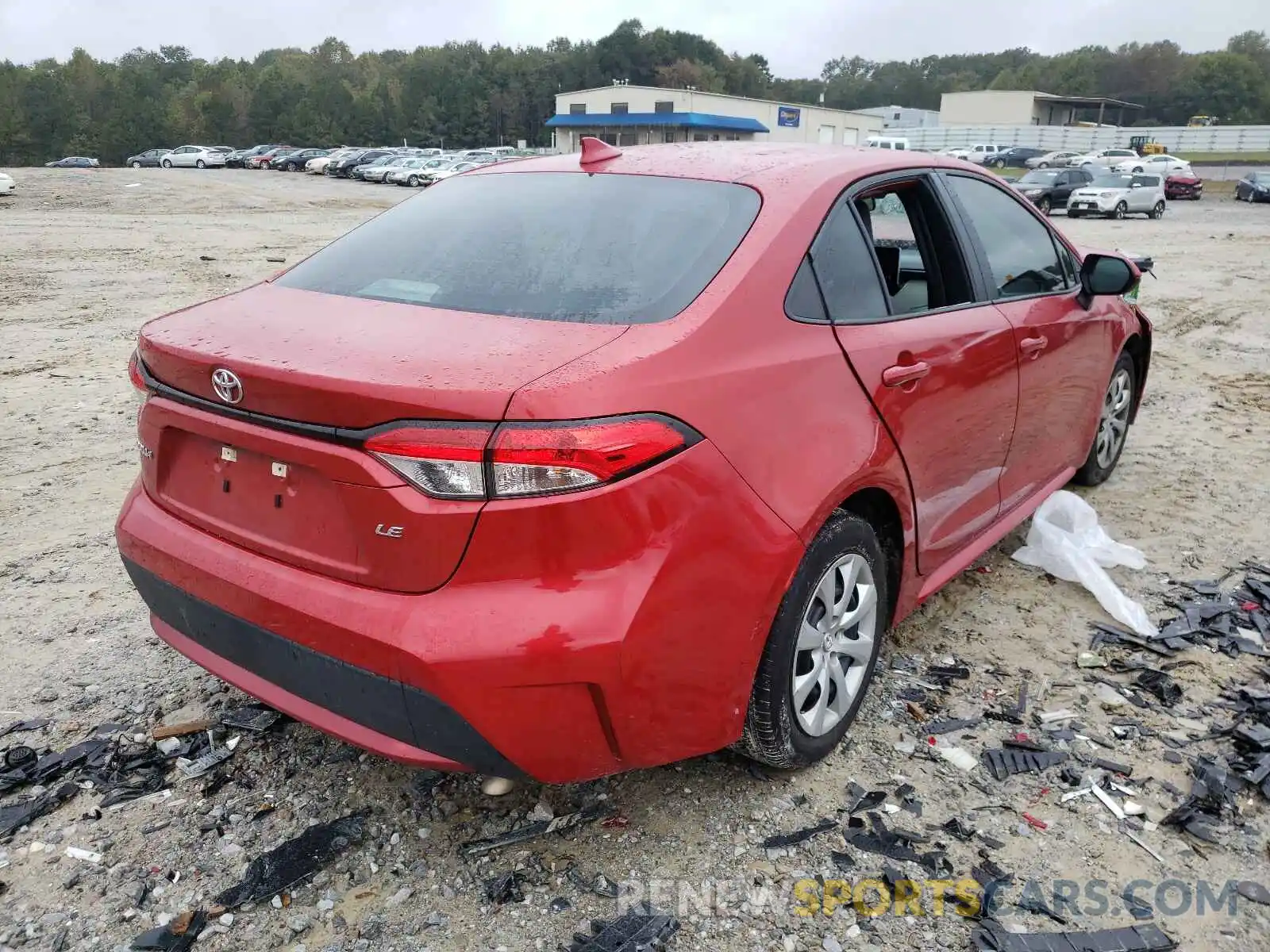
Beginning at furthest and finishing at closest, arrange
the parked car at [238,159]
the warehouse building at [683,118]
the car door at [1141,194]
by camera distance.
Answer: the warehouse building at [683,118]
the parked car at [238,159]
the car door at [1141,194]

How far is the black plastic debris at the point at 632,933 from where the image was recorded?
228 cm

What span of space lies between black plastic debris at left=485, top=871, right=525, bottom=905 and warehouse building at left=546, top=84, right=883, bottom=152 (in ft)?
217

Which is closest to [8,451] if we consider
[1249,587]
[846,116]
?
[1249,587]

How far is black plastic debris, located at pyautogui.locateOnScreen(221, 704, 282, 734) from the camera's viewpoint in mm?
3105

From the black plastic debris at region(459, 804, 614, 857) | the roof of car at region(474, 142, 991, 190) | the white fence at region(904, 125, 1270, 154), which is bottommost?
the black plastic debris at region(459, 804, 614, 857)

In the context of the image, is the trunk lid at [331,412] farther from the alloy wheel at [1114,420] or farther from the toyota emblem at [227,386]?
the alloy wheel at [1114,420]

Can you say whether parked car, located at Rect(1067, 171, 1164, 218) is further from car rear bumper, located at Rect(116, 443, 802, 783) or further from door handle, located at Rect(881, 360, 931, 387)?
car rear bumper, located at Rect(116, 443, 802, 783)

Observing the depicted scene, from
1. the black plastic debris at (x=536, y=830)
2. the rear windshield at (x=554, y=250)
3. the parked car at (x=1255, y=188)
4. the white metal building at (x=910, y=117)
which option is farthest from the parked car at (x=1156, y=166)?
the white metal building at (x=910, y=117)

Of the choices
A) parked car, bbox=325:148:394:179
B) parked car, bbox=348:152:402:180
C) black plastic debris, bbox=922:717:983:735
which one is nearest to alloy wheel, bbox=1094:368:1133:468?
black plastic debris, bbox=922:717:983:735

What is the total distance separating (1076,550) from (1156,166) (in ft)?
143

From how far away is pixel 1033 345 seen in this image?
3.73 m

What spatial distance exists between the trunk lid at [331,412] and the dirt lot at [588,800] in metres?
0.87

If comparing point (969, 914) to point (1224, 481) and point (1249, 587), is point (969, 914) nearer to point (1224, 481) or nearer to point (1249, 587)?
point (1249, 587)

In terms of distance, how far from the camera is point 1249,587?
413cm
